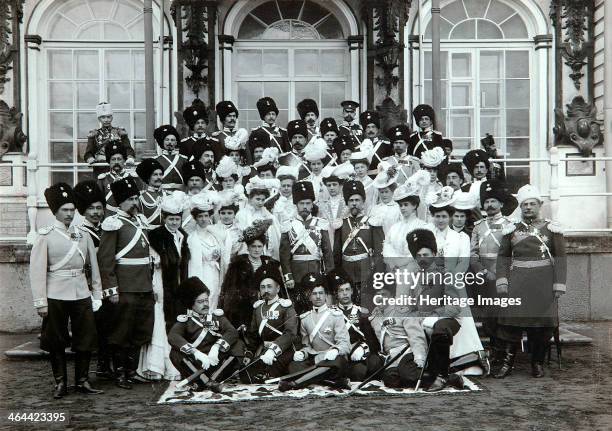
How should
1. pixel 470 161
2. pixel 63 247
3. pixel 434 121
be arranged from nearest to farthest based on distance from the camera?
pixel 63 247 < pixel 470 161 < pixel 434 121

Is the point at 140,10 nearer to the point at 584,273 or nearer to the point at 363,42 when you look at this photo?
the point at 363,42

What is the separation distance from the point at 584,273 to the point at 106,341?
579 centimetres

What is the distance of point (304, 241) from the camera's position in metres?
7.95

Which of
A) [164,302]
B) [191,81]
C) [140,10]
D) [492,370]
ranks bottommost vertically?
[492,370]

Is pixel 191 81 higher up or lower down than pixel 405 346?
higher up

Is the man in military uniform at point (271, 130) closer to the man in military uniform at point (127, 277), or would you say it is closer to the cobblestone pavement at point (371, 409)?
the man in military uniform at point (127, 277)

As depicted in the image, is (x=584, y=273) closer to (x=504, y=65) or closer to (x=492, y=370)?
(x=492, y=370)

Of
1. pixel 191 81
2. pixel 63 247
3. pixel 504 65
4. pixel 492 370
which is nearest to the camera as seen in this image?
pixel 63 247

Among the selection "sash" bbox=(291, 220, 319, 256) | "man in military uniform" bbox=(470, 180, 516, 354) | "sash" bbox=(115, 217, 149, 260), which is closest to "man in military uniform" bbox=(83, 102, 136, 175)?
"sash" bbox=(115, 217, 149, 260)

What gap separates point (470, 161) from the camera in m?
8.75

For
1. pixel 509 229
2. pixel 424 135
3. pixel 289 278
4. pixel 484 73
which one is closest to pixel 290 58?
pixel 484 73

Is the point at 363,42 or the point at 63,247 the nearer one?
the point at 63,247

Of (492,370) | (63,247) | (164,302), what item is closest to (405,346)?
(492,370)

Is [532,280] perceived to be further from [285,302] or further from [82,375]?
[82,375]
